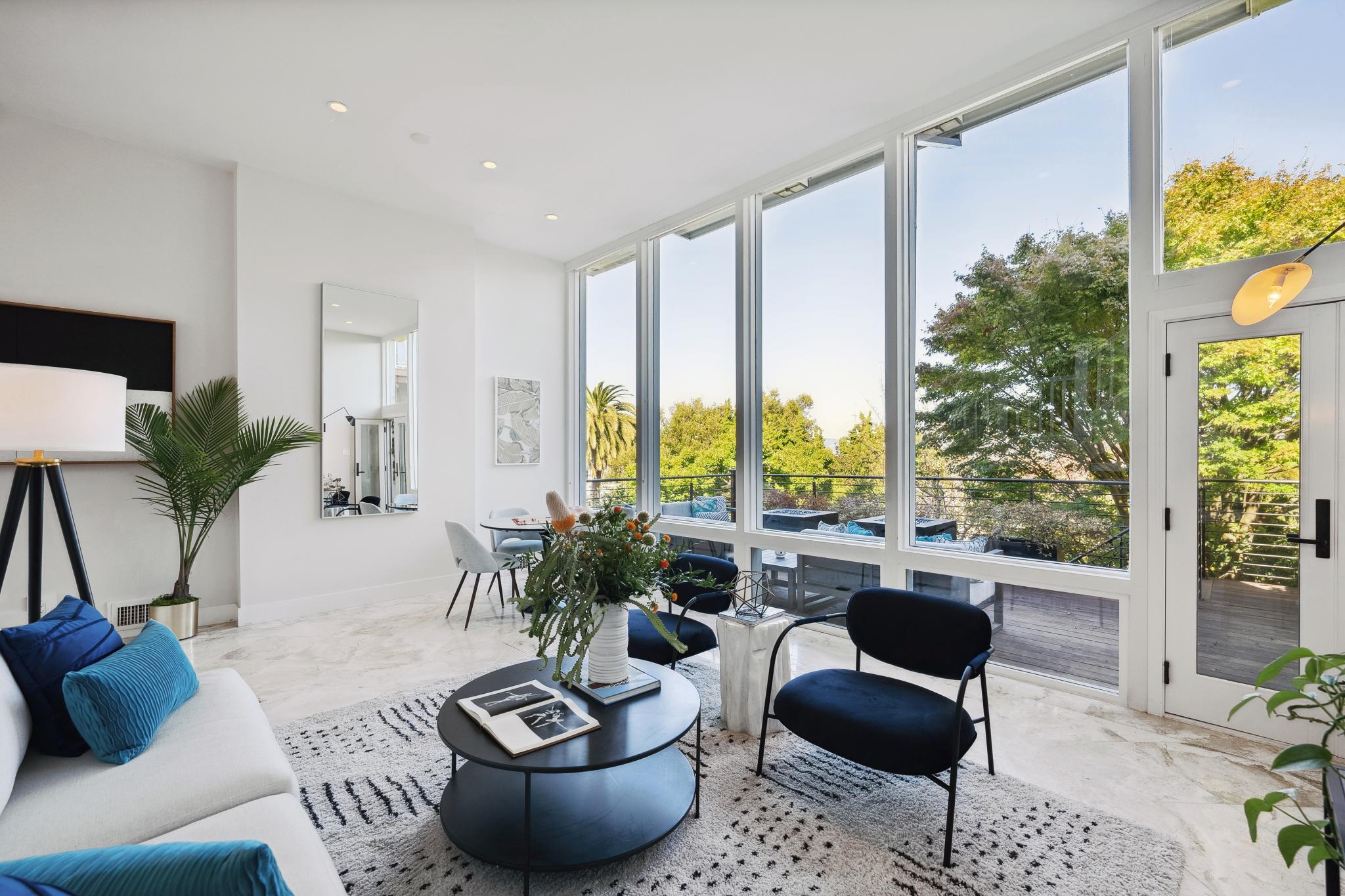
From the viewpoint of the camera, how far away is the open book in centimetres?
176

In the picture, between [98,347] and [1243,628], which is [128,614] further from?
[1243,628]

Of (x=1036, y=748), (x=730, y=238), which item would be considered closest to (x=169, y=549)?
(x=730, y=238)

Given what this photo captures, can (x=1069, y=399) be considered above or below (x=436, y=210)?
below

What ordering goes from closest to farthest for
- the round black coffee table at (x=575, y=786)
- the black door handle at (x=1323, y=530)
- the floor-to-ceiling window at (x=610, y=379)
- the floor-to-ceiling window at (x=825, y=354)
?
1. the round black coffee table at (x=575, y=786)
2. the black door handle at (x=1323, y=530)
3. the floor-to-ceiling window at (x=825, y=354)
4. the floor-to-ceiling window at (x=610, y=379)

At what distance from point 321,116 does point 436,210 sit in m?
1.44

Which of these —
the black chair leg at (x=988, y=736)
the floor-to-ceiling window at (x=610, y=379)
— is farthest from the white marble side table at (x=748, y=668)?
the floor-to-ceiling window at (x=610, y=379)

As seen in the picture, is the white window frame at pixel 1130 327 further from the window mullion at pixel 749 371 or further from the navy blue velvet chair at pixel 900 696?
the navy blue velvet chair at pixel 900 696

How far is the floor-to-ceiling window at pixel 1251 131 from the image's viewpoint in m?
2.55

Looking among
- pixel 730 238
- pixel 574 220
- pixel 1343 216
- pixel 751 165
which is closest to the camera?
pixel 1343 216

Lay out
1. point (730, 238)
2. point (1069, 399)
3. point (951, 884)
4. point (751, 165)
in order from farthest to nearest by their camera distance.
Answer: point (730, 238) → point (751, 165) → point (1069, 399) → point (951, 884)

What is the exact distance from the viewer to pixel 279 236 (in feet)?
14.9

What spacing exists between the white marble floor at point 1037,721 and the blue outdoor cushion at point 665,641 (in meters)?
0.81

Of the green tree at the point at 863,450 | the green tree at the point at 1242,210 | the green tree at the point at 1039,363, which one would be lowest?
the green tree at the point at 863,450

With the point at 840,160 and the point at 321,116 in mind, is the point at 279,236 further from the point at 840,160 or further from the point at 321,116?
the point at 840,160
